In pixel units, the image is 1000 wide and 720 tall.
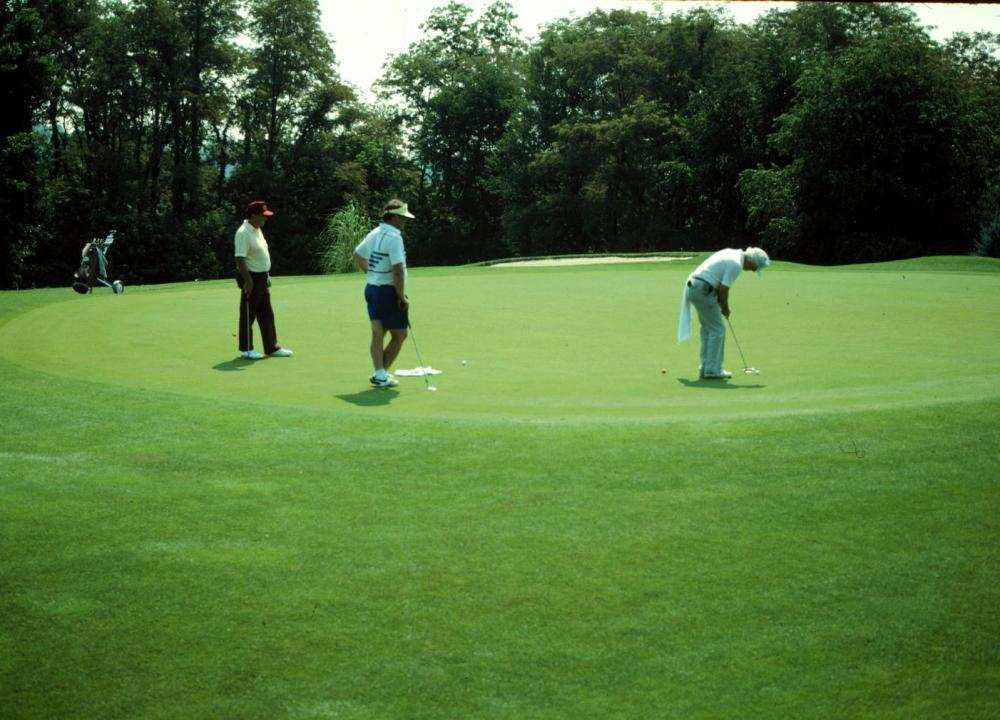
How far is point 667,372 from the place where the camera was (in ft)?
40.3

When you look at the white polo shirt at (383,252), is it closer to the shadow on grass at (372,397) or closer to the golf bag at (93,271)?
the shadow on grass at (372,397)

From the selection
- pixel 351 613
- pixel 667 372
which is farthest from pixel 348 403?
pixel 351 613

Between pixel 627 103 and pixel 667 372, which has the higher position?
pixel 627 103

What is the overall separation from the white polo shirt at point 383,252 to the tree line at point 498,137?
39.1 m

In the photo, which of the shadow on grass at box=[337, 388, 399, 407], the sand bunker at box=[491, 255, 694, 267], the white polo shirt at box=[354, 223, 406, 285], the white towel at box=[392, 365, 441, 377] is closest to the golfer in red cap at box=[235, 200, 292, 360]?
the white polo shirt at box=[354, 223, 406, 285]

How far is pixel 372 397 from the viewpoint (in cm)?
1096

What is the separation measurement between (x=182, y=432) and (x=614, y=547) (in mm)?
4225

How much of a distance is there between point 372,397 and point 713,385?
3.36 meters

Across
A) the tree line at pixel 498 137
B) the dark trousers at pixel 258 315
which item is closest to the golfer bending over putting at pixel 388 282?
the dark trousers at pixel 258 315

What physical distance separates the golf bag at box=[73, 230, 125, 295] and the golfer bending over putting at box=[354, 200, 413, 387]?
48.3ft

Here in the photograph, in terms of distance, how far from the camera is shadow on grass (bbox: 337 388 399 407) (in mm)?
10636

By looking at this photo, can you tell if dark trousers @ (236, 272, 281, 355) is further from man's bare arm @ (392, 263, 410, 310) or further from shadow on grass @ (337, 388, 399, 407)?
shadow on grass @ (337, 388, 399, 407)


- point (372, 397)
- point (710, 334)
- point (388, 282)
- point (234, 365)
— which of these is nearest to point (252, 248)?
point (234, 365)

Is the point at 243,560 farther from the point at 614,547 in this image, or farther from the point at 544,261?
the point at 544,261
